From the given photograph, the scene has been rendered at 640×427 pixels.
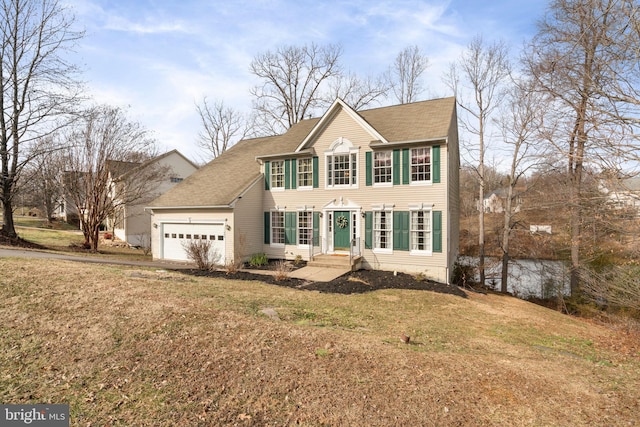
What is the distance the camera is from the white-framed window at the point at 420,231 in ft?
47.5

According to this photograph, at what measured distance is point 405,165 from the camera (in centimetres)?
1492

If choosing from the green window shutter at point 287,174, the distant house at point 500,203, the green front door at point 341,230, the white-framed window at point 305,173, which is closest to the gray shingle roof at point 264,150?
the green window shutter at point 287,174

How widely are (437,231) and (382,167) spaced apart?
146 inches

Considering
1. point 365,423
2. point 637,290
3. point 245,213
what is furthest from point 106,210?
point 637,290

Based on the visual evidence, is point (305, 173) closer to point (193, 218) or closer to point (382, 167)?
point (382, 167)

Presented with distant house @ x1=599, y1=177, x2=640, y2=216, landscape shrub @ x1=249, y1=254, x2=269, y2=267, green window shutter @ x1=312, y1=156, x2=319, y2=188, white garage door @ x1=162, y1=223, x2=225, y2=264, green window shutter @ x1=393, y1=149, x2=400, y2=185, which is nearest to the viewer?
distant house @ x1=599, y1=177, x2=640, y2=216

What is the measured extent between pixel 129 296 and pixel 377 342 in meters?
5.67

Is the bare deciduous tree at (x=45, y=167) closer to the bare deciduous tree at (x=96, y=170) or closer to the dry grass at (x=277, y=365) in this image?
the bare deciduous tree at (x=96, y=170)

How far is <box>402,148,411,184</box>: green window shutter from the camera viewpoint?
14.9 metres

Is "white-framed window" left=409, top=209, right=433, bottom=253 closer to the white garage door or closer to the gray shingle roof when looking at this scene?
the gray shingle roof

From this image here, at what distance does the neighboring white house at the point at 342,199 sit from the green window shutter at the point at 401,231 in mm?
44

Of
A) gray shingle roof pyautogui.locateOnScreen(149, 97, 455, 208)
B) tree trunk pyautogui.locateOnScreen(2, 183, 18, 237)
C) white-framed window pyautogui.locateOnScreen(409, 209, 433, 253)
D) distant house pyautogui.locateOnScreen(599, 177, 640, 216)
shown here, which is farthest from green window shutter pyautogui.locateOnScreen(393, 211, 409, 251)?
tree trunk pyautogui.locateOnScreen(2, 183, 18, 237)

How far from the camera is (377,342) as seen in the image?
624 centimetres

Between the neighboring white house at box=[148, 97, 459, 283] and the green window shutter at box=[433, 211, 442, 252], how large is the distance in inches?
1.6
